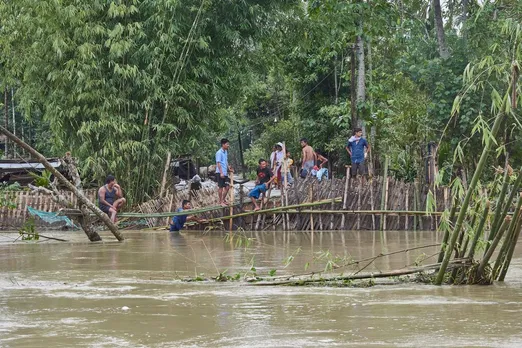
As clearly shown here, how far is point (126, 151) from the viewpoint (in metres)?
19.5

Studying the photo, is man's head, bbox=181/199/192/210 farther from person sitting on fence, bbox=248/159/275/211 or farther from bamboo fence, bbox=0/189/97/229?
bamboo fence, bbox=0/189/97/229

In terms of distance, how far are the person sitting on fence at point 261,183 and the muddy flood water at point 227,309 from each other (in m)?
5.70

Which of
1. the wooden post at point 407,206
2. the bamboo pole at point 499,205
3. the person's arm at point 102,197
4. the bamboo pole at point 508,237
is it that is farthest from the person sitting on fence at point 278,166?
the bamboo pole at point 499,205

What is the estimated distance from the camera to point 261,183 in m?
16.7

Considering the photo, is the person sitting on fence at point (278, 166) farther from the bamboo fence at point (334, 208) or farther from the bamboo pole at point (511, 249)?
the bamboo pole at point (511, 249)

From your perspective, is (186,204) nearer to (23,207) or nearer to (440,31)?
(23,207)

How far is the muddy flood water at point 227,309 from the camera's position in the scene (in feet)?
16.8

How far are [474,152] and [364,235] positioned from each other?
525 centimetres

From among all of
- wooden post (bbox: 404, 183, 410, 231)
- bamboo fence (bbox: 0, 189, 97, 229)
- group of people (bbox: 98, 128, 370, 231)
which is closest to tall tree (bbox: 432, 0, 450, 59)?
group of people (bbox: 98, 128, 370, 231)

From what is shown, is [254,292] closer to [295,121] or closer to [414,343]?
[414,343]

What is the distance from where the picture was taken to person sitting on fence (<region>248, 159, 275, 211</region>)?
16.4 metres

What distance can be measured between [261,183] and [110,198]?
2.76 m

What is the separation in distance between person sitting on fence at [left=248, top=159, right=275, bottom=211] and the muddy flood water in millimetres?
5696

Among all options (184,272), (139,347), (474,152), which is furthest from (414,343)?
(474,152)
